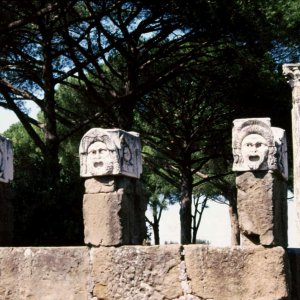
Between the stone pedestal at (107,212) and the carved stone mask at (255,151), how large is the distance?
116 centimetres

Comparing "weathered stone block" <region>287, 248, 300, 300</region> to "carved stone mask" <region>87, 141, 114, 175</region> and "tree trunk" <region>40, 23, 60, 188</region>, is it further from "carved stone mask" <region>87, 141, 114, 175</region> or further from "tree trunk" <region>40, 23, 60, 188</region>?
"tree trunk" <region>40, 23, 60, 188</region>

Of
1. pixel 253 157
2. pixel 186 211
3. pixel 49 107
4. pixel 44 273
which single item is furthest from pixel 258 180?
pixel 186 211

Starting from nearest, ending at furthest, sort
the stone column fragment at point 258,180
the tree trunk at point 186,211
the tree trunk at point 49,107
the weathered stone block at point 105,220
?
the stone column fragment at point 258,180 < the weathered stone block at point 105,220 < the tree trunk at point 49,107 < the tree trunk at point 186,211

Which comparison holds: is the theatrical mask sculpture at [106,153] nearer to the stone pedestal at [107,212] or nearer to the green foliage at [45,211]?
the stone pedestal at [107,212]

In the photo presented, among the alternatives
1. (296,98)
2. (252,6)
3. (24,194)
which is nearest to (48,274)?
(24,194)

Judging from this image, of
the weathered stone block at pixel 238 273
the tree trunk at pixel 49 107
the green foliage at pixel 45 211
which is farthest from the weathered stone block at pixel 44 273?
the tree trunk at pixel 49 107

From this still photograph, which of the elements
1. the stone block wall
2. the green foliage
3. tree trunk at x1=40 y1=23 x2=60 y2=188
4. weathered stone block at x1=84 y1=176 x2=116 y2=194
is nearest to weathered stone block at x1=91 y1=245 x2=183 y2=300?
the stone block wall

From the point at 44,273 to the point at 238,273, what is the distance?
179 centimetres

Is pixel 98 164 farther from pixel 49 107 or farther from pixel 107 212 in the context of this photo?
pixel 49 107

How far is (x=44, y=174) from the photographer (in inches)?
468

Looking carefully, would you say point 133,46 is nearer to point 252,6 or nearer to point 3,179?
point 252,6

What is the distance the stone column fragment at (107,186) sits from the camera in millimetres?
6750

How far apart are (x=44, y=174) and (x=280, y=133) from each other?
594 cm

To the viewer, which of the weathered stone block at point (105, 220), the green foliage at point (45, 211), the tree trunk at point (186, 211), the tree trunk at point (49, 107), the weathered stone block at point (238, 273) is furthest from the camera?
the tree trunk at point (186, 211)
